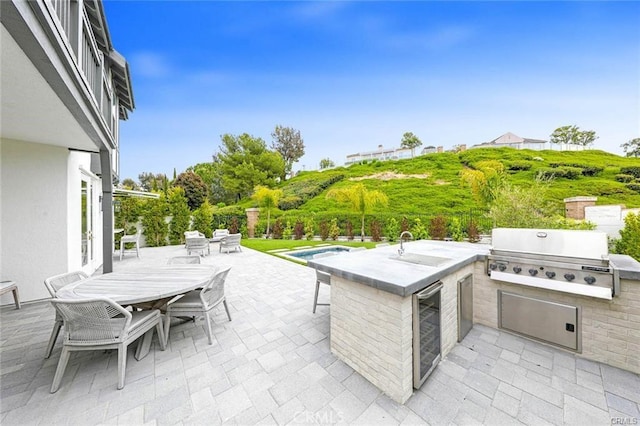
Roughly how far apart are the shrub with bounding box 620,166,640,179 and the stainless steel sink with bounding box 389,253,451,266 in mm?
28343

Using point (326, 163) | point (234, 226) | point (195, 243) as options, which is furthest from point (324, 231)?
point (326, 163)

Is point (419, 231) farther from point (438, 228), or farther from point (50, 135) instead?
point (50, 135)

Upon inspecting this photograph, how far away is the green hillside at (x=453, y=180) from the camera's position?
17.5 metres

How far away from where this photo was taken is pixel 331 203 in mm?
21047

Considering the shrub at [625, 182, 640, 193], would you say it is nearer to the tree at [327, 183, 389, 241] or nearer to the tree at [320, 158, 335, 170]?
the tree at [327, 183, 389, 241]

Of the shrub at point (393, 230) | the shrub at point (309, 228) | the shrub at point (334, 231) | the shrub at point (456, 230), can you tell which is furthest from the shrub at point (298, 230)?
the shrub at point (456, 230)

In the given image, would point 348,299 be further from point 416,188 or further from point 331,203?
point 416,188

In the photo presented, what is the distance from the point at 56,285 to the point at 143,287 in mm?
1177

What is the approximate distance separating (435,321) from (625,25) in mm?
9515

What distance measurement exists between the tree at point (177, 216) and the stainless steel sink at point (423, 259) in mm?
12022

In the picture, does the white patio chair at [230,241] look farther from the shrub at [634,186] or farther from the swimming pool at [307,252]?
the shrub at [634,186]

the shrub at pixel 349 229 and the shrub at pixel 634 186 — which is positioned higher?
the shrub at pixel 634 186

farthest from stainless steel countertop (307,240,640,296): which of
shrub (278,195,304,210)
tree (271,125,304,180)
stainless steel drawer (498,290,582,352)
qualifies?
tree (271,125,304,180)

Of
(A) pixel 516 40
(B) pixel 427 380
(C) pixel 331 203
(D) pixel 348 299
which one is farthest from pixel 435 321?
(C) pixel 331 203
